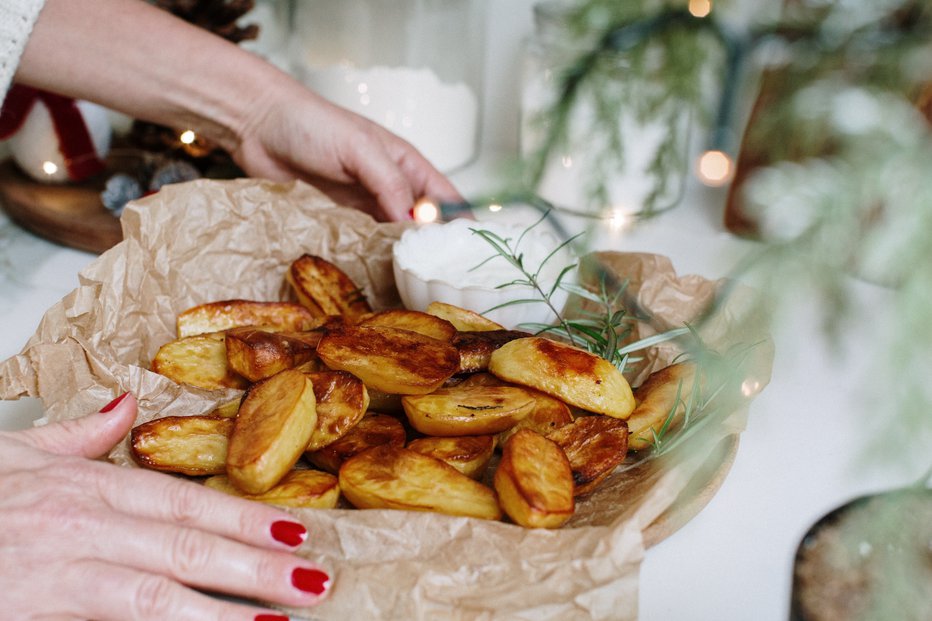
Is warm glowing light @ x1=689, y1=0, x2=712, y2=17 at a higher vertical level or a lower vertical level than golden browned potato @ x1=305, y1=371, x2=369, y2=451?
higher

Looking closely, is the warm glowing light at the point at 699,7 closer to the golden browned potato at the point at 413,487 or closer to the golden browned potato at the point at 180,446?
the golden browned potato at the point at 413,487

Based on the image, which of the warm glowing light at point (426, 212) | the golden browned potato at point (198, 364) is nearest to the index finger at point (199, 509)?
the golden browned potato at point (198, 364)

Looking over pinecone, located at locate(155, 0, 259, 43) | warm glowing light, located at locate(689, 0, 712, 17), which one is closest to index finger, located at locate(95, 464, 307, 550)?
warm glowing light, located at locate(689, 0, 712, 17)

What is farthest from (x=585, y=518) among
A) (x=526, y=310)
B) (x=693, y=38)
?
(x=693, y=38)

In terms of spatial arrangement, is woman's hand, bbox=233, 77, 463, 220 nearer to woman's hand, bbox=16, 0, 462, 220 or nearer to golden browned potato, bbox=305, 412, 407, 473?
woman's hand, bbox=16, 0, 462, 220

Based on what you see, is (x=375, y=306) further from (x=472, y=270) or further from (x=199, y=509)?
(x=199, y=509)

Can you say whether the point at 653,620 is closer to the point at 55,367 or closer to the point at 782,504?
the point at 782,504

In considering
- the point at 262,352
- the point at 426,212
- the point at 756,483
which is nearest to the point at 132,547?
the point at 262,352
